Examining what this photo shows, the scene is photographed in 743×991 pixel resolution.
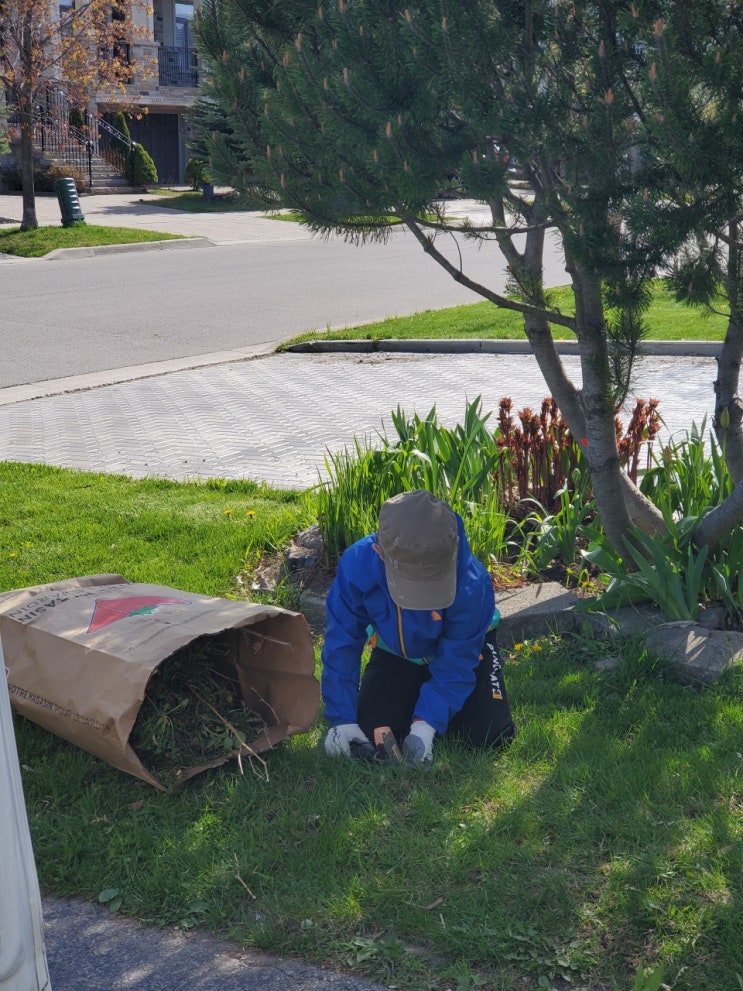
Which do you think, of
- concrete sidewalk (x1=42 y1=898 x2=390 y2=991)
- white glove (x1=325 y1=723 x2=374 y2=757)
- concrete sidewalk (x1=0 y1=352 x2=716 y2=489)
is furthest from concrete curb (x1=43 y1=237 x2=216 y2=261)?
concrete sidewalk (x1=42 y1=898 x2=390 y2=991)

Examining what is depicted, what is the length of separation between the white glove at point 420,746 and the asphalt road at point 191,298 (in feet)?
23.6

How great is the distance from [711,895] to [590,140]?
2049 mm

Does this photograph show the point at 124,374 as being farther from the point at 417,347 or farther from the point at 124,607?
the point at 124,607

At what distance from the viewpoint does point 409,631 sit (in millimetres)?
3502

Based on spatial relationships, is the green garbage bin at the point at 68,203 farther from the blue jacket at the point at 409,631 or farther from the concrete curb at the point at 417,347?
the blue jacket at the point at 409,631

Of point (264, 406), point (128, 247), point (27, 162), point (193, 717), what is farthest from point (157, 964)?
point (27, 162)

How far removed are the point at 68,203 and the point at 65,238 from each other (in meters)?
2.58

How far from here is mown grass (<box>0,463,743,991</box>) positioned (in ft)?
8.45

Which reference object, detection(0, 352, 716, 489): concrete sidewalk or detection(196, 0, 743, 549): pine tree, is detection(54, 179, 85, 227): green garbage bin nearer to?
detection(0, 352, 716, 489): concrete sidewalk

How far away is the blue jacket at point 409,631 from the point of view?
3.43 metres

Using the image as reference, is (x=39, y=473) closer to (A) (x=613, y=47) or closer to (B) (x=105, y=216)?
(A) (x=613, y=47)

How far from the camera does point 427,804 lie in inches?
124

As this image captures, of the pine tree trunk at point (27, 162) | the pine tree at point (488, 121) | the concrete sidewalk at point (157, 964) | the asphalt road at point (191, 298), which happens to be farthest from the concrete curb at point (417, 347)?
the pine tree trunk at point (27, 162)

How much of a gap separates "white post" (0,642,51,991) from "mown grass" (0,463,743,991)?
2.88 ft
